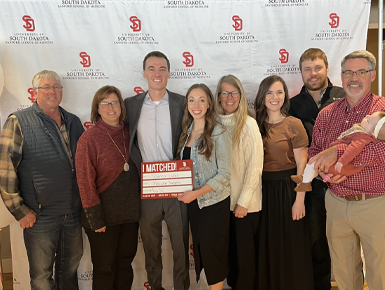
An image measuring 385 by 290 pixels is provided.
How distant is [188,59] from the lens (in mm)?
2922

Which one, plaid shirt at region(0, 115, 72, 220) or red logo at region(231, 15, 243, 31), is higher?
red logo at region(231, 15, 243, 31)

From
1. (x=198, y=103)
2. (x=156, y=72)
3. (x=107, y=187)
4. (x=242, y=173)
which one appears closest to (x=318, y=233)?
(x=242, y=173)

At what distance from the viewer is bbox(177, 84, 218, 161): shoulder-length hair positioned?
2170mm

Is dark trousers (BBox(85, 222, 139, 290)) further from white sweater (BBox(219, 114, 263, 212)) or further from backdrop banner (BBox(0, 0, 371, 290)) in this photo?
white sweater (BBox(219, 114, 263, 212))

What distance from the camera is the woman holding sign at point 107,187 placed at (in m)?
2.19

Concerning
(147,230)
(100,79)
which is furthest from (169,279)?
(100,79)

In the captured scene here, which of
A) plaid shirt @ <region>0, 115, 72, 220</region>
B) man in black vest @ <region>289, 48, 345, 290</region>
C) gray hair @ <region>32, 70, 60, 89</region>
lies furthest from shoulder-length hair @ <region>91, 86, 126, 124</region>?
man in black vest @ <region>289, 48, 345, 290</region>

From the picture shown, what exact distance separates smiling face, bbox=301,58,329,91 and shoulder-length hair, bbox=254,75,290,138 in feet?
1.25

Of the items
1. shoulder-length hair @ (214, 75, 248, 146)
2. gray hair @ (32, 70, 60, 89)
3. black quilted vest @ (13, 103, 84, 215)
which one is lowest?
black quilted vest @ (13, 103, 84, 215)

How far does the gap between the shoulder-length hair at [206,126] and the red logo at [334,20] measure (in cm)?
168

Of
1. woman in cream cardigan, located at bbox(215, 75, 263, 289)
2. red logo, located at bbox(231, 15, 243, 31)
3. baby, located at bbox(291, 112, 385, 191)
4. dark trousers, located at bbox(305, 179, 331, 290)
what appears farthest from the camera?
red logo, located at bbox(231, 15, 243, 31)

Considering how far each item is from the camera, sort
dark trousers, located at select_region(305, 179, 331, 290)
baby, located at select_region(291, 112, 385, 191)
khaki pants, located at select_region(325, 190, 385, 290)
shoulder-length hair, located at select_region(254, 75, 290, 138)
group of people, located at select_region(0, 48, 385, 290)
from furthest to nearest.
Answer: dark trousers, located at select_region(305, 179, 331, 290) → shoulder-length hair, located at select_region(254, 75, 290, 138) → group of people, located at select_region(0, 48, 385, 290) → khaki pants, located at select_region(325, 190, 385, 290) → baby, located at select_region(291, 112, 385, 191)

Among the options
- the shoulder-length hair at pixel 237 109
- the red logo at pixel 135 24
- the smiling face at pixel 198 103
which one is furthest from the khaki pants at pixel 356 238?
the red logo at pixel 135 24

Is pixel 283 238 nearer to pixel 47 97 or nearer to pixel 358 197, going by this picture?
pixel 358 197
